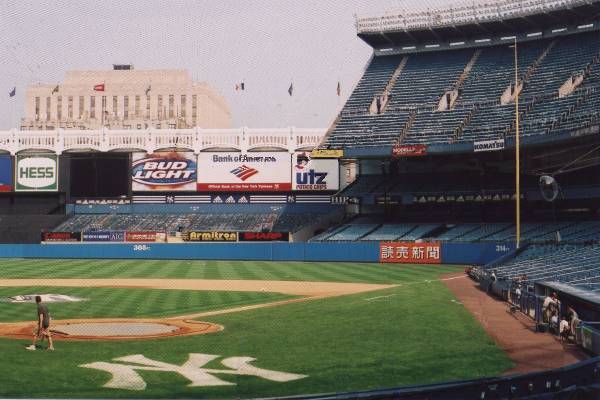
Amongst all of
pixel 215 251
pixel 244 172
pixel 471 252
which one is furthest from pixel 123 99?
pixel 471 252

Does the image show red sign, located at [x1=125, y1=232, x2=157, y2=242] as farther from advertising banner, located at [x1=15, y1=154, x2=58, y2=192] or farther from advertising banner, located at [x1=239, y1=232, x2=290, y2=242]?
advertising banner, located at [x1=15, y1=154, x2=58, y2=192]

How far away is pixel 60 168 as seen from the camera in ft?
257

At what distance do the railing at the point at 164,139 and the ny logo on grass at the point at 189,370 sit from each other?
196 feet

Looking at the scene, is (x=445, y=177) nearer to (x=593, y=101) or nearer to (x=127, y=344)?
(x=593, y=101)

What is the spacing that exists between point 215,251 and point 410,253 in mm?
17452

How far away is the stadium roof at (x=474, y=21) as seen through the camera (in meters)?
64.4

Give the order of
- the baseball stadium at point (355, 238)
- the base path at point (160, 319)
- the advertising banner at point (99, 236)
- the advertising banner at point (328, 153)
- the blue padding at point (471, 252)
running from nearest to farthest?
1. the baseball stadium at point (355, 238)
2. the base path at point (160, 319)
3. the blue padding at point (471, 252)
4. the advertising banner at point (328, 153)
5. the advertising banner at point (99, 236)

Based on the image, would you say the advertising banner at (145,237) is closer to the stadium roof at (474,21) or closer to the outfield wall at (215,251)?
the outfield wall at (215,251)

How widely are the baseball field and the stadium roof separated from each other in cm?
3743

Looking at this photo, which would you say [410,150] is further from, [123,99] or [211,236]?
[123,99]

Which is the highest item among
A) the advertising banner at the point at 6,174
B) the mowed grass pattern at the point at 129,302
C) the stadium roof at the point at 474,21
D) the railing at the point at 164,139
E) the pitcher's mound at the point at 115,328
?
the stadium roof at the point at 474,21

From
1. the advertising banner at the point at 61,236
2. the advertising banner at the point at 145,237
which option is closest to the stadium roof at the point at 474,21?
the advertising banner at the point at 145,237

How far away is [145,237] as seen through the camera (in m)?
70.2

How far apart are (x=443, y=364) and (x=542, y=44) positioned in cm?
5808
